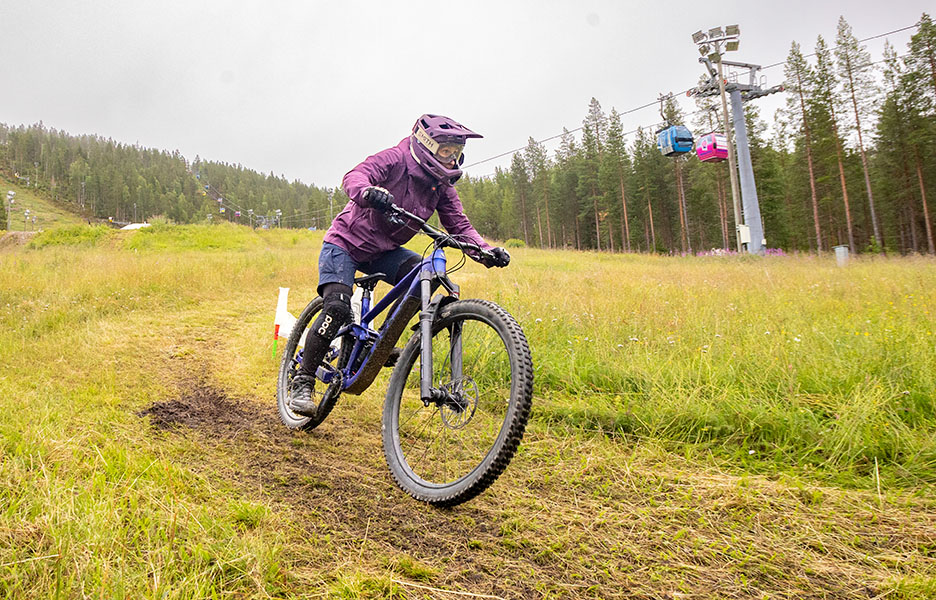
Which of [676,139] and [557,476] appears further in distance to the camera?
[676,139]

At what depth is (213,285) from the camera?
448 inches

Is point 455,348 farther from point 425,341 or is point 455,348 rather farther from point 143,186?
point 143,186

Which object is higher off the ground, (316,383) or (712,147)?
(712,147)

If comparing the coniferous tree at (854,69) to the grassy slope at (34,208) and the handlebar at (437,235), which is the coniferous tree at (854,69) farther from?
the grassy slope at (34,208)

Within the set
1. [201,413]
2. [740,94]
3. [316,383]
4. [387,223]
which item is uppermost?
[740,94]

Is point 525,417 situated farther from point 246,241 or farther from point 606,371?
point 246,241

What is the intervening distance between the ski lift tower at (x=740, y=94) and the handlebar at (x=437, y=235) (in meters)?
20.2

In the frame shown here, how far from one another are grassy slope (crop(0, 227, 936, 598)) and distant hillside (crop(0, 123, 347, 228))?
9873cm

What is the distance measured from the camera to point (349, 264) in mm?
3682

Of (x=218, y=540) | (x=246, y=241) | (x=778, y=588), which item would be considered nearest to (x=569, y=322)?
(x=778, y=588)

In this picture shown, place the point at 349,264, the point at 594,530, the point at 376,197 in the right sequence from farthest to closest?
the point at 349,264
the point at 376,197
the point at 594,530

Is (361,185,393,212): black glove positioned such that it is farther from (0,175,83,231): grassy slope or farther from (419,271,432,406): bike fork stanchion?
(0,175,83,231): grassy slope

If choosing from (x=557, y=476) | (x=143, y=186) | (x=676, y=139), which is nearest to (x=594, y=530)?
(x=557, y=476)

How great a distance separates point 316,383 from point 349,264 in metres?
1.11
